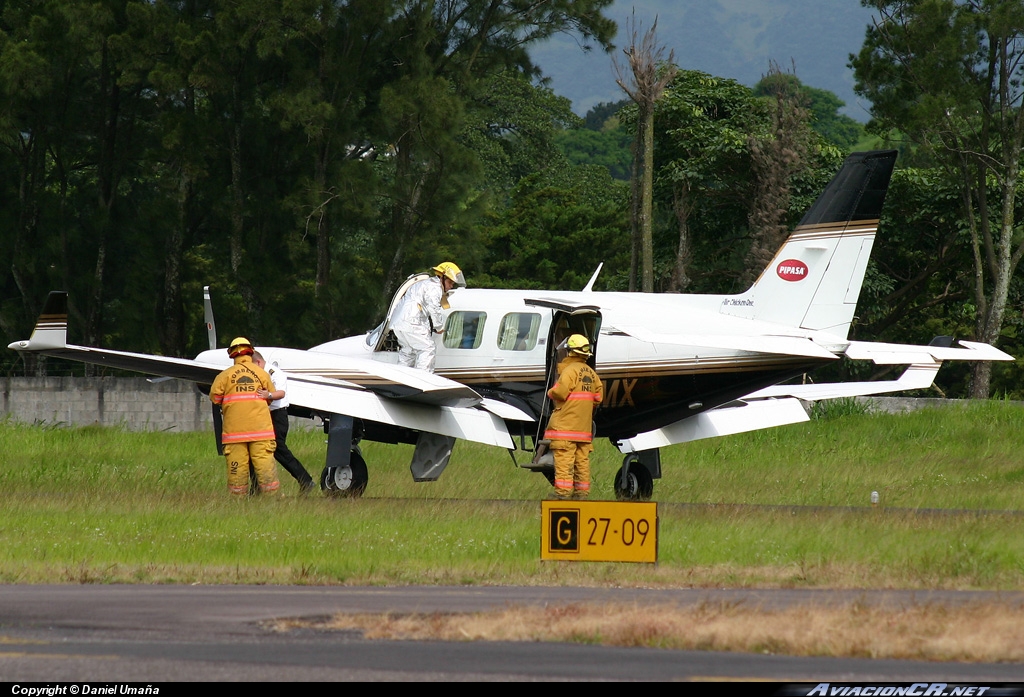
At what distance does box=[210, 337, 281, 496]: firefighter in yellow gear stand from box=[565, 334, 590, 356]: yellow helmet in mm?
3901

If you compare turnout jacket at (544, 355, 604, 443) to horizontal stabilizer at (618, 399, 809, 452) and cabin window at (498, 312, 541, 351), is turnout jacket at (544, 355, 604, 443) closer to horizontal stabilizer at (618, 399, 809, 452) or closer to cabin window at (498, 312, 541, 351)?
cabin window at (498, 312, 541, 351)

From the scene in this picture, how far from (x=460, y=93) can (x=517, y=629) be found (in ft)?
105

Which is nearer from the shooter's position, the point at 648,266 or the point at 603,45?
the point at 648,266

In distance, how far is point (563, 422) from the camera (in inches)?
698

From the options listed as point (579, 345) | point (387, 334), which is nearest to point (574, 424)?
point (579, 345)

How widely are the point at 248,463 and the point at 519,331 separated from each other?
4424mm

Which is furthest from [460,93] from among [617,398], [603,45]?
[617,398]

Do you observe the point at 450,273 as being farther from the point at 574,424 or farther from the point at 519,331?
the point at 574,424

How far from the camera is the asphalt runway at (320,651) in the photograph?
7.13 m

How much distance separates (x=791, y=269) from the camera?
19.7 meters

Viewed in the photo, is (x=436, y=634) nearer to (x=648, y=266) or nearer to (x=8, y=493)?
(x=8, y=493)

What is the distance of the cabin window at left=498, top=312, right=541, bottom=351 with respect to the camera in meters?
20.2

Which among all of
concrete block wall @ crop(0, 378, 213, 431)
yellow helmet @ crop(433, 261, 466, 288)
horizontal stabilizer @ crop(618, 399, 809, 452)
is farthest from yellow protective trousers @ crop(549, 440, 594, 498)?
concrete block wall @ crop(0, 378, 213, 431)

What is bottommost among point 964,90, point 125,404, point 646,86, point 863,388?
point 125,404
